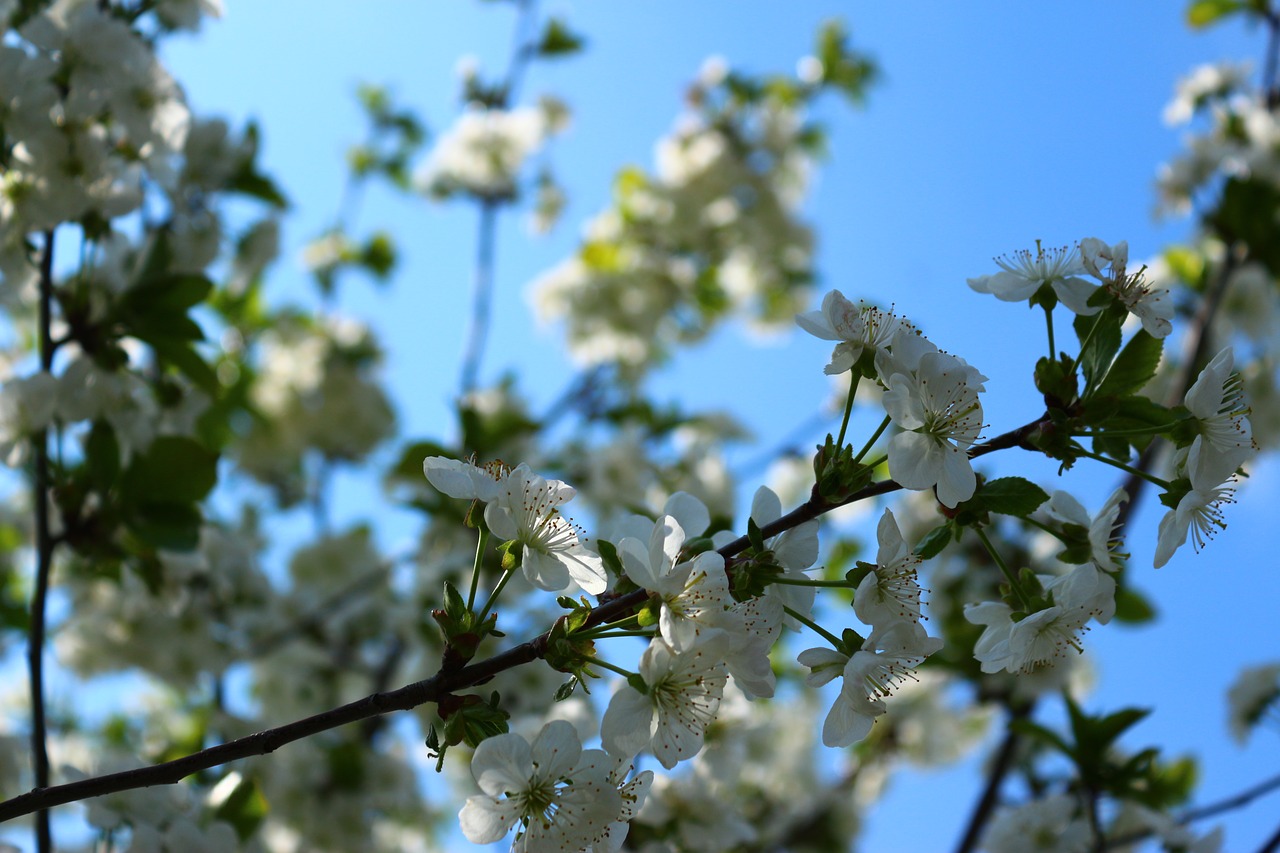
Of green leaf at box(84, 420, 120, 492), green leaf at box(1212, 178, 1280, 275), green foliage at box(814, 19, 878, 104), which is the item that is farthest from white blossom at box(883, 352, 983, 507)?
green foliage at box(814, 19, 878, 104)

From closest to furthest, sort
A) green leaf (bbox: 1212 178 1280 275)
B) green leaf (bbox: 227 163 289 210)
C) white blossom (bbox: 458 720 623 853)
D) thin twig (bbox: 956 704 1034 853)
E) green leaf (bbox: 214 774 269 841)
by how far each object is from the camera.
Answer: white blossom (bbox: 458 720 623 853), green leaf (bbox: 214 774 269 841), thin twig (bbox: 956 704 1034 853), green leaf (bbox: 227 163 289 210), green leaf (bbox: 1212 178 1280 275)

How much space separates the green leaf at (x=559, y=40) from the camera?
4.68m

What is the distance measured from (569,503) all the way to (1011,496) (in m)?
0.49

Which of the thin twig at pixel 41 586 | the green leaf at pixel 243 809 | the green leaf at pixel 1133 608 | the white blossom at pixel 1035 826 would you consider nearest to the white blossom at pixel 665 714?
the thin twig at pixel 41 586

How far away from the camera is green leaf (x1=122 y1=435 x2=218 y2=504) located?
2.08m

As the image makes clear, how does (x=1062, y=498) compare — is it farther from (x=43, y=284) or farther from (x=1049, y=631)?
(x=43, y=284)

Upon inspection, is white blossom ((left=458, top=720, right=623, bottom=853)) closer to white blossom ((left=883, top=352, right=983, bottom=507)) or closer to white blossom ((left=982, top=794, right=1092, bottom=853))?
white blossom ((left=883, top=352, right=983, bottom=507))

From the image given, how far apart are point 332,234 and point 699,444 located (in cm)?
235

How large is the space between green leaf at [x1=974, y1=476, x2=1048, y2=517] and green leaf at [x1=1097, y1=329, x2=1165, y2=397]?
194 mm

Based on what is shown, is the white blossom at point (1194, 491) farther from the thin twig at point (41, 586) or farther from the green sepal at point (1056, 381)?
the thin twig at point (41, 586)

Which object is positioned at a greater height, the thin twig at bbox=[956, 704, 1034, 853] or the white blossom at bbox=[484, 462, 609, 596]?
the thin twig at bbox=[956, 704, 1034, 853]

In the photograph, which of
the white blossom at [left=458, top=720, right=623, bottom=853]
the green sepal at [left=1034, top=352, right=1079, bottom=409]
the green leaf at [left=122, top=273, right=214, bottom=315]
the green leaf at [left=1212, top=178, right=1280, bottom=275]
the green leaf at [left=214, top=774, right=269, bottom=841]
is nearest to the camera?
the white blossom at [left=458, top=720, right=623, bottom=853]

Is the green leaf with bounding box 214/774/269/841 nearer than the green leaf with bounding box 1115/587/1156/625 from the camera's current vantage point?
Yes

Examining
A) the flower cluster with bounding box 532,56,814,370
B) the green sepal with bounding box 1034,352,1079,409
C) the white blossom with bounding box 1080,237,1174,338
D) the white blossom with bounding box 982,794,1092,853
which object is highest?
the flower cluster with bounding box 532,56,814,370
